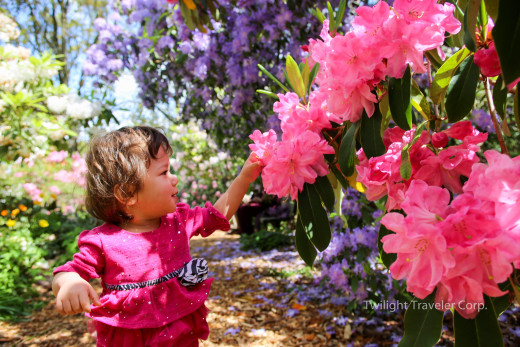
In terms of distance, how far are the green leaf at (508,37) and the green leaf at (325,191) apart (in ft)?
1.74

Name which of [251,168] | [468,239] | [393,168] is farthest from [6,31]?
[468,239]

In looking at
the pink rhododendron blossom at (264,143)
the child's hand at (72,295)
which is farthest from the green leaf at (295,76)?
the child's hand at (72,295)

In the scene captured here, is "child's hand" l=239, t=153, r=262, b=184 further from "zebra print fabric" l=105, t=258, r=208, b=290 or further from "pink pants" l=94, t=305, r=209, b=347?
"pink pants" l=94, t=305, r=209, b=347

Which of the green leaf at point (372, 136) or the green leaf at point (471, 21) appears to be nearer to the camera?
the green leaf at point (471, 21)

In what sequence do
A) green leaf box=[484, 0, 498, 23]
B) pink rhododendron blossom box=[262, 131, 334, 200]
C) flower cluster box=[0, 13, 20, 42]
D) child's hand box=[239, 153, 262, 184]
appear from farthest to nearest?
flower cluster box=[0, 13, 20, 42], child's hand box=[239, 153, 262, 184], pink rhododendron blossom box=[262, 131, 334, 200], green leaf box=[484, 0, 498, 23]

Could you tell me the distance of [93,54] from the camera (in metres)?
4.53

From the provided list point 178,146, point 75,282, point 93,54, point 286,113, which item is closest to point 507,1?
point 286,113

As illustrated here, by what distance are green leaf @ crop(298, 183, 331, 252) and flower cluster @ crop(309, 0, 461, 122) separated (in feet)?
0.86

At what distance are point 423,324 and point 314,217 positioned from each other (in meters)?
0.37

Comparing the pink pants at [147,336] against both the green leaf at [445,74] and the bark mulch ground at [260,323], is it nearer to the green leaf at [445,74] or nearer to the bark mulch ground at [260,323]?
the green leaf at [445,74]

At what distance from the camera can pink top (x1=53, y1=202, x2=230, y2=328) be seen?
1.18 metres

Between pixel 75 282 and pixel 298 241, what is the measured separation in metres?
0.61

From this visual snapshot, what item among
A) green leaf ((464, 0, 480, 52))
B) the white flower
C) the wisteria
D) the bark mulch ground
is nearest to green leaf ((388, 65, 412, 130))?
green leaf ((464, 0, 480, 52))

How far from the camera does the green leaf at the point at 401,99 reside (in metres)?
0.74
